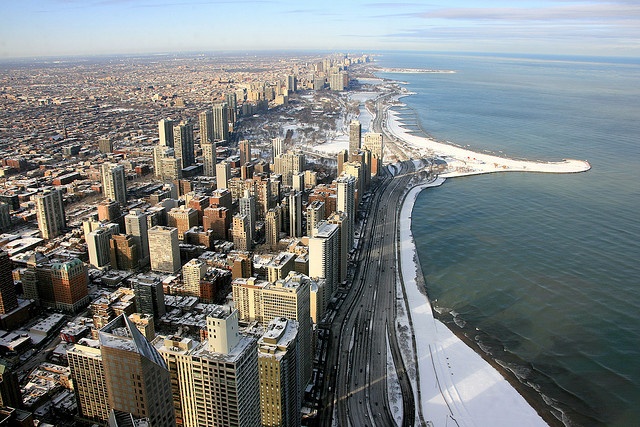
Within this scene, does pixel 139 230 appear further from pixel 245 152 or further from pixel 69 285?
pixel 245 152

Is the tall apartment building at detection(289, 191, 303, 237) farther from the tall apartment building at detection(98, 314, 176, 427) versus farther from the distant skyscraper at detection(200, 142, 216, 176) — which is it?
the tall apartment building at detection(98, 314, 176, 427)

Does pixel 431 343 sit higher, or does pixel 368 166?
pixel 368 166

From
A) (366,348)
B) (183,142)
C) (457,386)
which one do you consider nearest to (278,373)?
(366,348)

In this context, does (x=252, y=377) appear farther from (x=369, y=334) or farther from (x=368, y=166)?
(x=368, y=166)

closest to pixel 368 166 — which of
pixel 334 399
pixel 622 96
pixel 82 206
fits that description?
pixel 82 206

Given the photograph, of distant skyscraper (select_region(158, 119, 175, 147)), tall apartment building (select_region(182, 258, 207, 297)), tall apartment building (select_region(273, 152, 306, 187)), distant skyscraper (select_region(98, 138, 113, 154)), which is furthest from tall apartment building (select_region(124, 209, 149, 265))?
distant skyscraper (select_region(98, 138, 113, 154))

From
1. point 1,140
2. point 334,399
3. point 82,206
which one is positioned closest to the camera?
point 334,399
